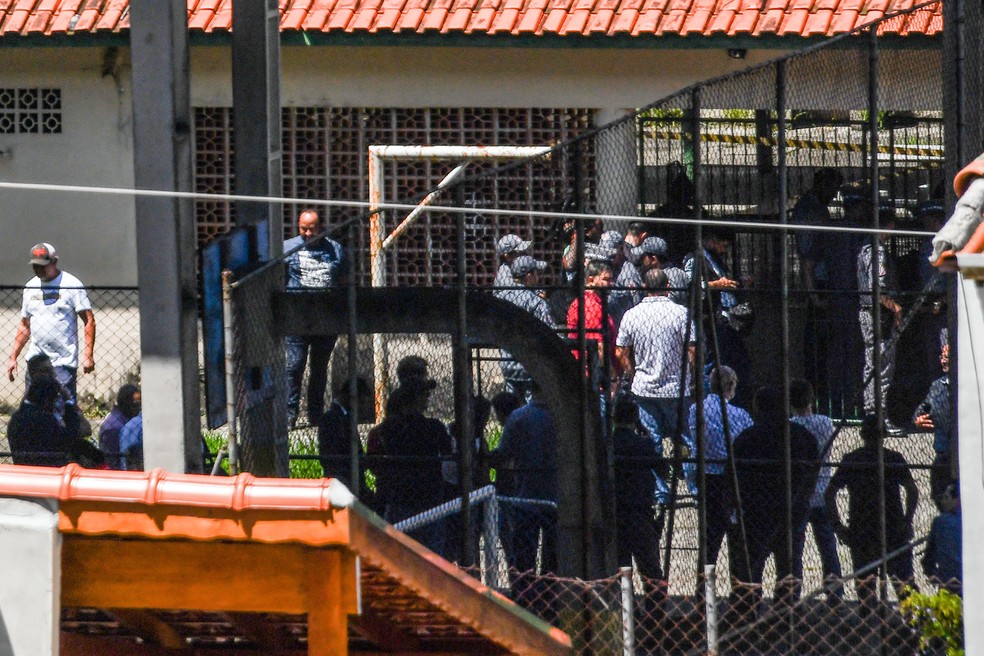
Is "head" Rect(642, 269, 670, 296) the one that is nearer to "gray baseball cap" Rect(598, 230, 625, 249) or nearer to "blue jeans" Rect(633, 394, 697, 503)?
"gray baseball cap" Rect(598, 230, 625, 249)

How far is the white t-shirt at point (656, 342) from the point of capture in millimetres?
7340

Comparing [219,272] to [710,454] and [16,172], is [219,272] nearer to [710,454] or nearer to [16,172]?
[710,454]

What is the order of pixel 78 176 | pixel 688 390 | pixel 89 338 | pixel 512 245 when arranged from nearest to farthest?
pixel 512 245 → pixel 688 390 → pixel 89 338 → pixel 78 176

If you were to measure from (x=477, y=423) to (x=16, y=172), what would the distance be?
7697mm

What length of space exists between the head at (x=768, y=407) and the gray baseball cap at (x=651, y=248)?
2.76 ft

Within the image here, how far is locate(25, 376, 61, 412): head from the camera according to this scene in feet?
31.6

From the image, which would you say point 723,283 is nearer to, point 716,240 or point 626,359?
point 716,240

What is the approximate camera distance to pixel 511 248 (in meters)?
7.39

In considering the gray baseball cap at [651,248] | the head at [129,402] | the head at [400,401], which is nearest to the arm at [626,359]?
the gray baseball cap at [651,248]

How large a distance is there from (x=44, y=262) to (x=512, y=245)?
504 centimetres

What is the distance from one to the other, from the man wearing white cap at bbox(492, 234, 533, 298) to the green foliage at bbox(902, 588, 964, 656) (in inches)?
93.0

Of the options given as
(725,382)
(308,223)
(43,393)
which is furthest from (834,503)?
(308,223)

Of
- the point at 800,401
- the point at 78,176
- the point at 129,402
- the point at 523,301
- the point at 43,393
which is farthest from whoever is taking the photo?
the point at 78,176

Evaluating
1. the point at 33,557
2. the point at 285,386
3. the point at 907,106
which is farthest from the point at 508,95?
the point at 33,557
